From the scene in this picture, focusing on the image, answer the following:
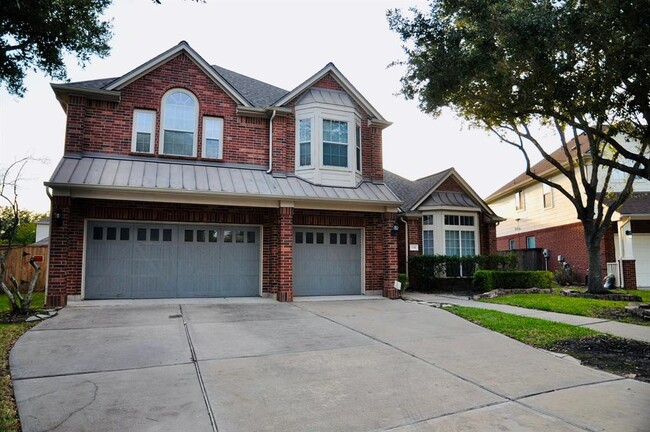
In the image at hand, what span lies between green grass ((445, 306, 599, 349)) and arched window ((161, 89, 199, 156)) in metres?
9.10

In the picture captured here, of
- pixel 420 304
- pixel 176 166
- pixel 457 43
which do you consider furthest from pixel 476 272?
pixel 176 166

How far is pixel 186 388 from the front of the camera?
482 cm

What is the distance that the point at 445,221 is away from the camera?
689 inches

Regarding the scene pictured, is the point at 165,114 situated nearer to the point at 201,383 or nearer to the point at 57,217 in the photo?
the point at 57,217

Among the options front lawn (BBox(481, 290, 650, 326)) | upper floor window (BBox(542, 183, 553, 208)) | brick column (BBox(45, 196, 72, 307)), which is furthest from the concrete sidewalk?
upper floor window (BBox(542, 183, 553, 208))

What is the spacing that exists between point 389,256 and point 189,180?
21.8 feet

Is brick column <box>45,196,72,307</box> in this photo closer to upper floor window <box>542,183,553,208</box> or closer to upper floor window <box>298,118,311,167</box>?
upper floor window <box>298,118,311,167</box>

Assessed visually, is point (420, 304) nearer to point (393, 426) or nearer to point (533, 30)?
point (533, 30)

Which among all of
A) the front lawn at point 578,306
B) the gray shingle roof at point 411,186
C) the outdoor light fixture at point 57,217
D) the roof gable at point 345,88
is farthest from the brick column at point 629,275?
the outdoor light fixture at point 57,217

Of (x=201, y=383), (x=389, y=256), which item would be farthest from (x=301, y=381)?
(x=389, y=256)

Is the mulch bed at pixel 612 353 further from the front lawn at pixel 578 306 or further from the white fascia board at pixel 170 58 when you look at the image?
the white fascia board at pixel 170 58

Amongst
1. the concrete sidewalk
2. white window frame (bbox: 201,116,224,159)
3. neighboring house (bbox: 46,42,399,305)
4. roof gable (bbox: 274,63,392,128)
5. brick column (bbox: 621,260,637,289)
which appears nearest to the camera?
the concrete sidewalk

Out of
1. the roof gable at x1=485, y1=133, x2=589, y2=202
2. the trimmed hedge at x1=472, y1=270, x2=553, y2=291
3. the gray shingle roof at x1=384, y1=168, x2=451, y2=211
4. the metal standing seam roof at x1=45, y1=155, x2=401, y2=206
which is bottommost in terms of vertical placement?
the trimmed hedge at x1=472, y1=270, x2=553, y2=291

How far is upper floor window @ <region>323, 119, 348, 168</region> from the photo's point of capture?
13.6 metres
